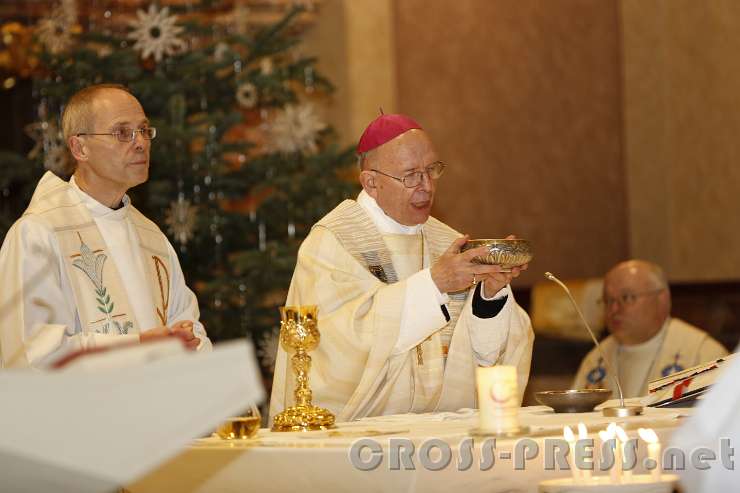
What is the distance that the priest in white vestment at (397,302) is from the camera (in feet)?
13.6

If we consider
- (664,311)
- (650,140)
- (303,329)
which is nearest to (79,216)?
(303,329)

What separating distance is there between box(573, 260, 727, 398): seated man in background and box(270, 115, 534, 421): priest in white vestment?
2118 mm

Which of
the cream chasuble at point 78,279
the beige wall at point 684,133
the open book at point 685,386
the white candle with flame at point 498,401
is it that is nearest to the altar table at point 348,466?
the white candle with flame at point 498,401

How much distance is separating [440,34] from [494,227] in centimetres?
158

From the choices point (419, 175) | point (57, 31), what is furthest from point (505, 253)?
point (57, 31)

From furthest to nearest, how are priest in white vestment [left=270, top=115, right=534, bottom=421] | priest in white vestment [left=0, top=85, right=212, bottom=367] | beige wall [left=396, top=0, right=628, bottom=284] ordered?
beige wall [left=396, top=0, right=628, bottom=284], priest in white vestment [left=270, top=115, right=534, bottom=421], priest in white vestment [left=0, top=85, right=212, bottom=367]

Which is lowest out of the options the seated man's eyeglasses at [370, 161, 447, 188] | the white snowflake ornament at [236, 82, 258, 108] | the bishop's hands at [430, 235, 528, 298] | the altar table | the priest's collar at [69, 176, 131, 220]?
the altar table

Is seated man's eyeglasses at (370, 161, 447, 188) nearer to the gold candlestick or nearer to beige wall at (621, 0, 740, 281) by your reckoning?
the gold candlestick

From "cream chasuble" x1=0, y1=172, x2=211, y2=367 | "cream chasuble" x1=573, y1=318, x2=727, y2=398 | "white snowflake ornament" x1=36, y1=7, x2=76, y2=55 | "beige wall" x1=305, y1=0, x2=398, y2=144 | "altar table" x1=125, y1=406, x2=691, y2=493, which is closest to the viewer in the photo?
"altar table" x1=125, y1=406, x2=691, y2=493

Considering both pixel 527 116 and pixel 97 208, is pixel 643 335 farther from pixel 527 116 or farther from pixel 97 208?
pixel 97 208

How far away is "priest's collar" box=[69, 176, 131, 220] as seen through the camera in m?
4.34

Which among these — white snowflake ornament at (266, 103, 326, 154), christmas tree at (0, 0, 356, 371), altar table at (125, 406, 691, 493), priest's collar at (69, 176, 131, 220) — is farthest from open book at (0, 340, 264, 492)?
white snowflake ornament at (266, 103, 326, 154)

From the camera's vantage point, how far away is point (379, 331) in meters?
4.18

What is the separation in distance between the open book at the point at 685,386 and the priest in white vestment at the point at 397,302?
0.56 metres
